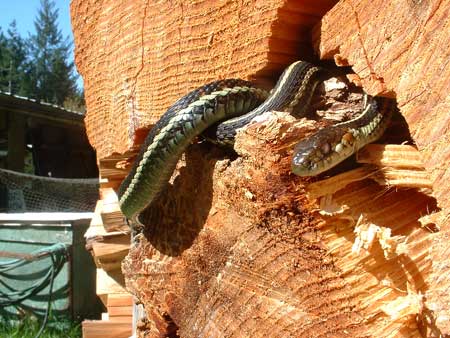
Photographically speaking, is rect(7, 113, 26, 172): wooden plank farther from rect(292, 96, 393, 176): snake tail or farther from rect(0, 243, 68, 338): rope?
rect(292, 96, 393, 176): snake tail

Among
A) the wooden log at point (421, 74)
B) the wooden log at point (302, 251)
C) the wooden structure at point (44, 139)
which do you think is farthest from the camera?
the wooden structure at point (44, 139)

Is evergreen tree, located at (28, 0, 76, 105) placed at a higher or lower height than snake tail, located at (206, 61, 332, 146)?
higher

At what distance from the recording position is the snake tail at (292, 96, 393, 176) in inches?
37.1

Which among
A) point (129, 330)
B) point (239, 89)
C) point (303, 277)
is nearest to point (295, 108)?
point (239, 89)

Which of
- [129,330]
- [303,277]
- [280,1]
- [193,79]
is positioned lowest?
[129,330]

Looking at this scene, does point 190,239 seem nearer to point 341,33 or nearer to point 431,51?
point 341,33

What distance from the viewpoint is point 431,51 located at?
85 centimetres

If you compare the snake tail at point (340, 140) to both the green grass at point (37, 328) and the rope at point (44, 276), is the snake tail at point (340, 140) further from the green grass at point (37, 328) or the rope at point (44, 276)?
the green grass at point (37, 328)

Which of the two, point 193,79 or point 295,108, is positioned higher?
point 193,79

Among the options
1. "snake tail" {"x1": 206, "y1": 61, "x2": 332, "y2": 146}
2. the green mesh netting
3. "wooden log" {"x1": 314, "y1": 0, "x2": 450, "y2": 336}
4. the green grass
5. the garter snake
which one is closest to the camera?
"wooden log" {"x1": 314, "y1": 0, "x2": 450, "y2": 336}

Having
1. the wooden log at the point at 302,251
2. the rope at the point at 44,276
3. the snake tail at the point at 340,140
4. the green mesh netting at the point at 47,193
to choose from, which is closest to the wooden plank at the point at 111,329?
the wooden log at the point at 302,251

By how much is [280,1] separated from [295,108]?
0.78 ft

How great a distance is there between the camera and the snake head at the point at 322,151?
933 millimetres

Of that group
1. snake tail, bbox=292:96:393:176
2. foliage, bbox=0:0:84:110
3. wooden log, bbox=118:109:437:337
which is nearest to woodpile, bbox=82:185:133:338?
wooden log, bbox=118:109:437:337
